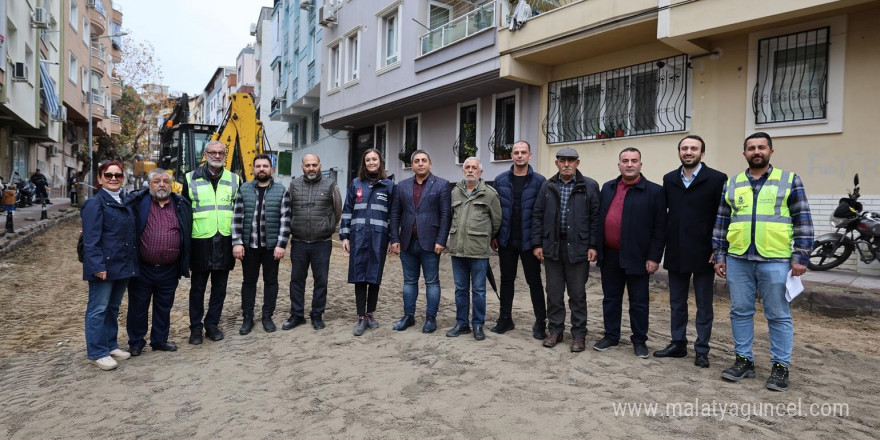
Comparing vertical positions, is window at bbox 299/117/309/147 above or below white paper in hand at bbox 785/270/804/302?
above

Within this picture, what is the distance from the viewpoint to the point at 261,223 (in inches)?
262

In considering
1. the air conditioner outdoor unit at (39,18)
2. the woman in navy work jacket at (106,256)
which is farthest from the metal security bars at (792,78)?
the air conditioner outdoor unit at (39,18)

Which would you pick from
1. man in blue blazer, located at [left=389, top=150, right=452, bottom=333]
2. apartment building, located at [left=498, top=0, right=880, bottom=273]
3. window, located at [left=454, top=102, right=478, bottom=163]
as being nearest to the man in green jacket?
man in blue blazer, located at [left=389, top=150, right=452, bottom=333]

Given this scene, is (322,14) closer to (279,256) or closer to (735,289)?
(279,256)

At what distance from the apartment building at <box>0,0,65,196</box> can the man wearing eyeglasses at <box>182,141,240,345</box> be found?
12.6 metres

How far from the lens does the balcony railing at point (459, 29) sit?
14.1 metres

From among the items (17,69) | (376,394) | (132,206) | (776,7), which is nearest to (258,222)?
(132,206)

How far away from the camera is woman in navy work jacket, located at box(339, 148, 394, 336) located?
670cm

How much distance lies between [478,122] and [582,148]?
12.0 feet

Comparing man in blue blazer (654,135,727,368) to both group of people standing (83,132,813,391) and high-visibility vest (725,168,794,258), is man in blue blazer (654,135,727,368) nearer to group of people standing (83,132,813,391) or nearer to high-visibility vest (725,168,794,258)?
group of people standing (83,132,813,391)

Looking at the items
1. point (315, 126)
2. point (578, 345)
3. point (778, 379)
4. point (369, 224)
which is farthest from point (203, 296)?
point (315, 126)

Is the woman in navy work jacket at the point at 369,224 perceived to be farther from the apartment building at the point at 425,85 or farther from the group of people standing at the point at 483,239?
the apartment building at the point at 425,85

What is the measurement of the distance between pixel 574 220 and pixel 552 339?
1.26m

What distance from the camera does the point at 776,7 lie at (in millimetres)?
9109
